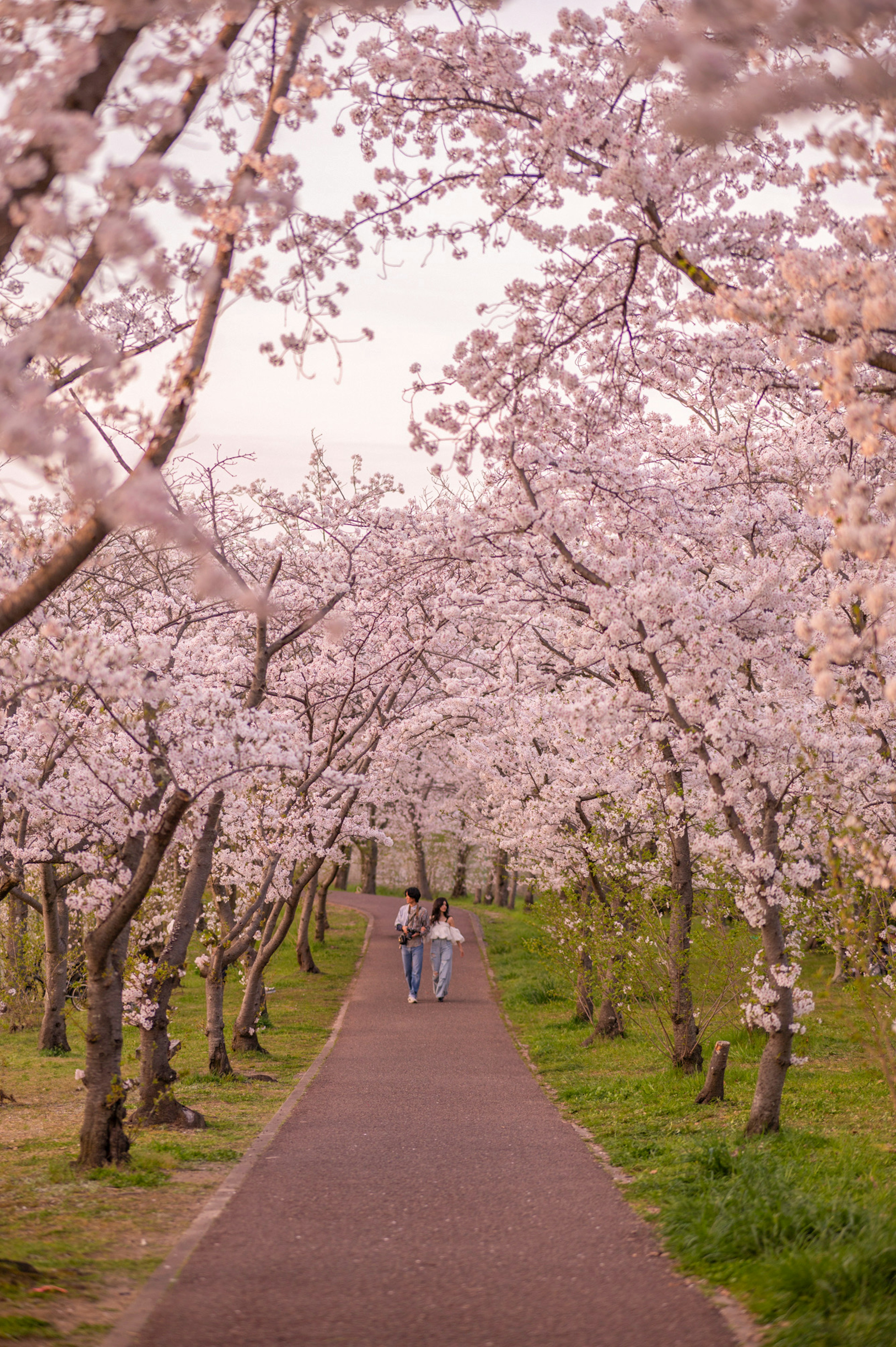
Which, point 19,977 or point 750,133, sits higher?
point 750,133

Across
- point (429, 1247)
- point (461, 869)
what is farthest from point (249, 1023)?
point (461, 869)

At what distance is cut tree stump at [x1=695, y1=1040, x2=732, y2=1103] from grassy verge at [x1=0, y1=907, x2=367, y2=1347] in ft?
13.3

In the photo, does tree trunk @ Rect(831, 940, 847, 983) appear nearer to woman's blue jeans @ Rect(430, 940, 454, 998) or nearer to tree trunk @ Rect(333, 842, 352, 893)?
woman's blue jeans @ Rect(430, 940, 454, 998)

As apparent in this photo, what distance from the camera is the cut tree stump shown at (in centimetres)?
1005

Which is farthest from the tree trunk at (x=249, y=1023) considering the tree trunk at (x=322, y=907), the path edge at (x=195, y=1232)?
the tree trunk at (x=322, y=907)

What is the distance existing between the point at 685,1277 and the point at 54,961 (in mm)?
12317

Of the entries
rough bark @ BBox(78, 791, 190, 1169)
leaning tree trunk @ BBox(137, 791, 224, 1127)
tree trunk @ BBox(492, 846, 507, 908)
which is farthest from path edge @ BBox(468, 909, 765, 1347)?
tree trunk @ BBox(492, 846, 507, 908)

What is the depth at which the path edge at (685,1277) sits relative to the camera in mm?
4430

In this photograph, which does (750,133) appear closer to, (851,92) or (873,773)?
(851,92)

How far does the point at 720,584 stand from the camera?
402 inches

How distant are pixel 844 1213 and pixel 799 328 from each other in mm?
4272

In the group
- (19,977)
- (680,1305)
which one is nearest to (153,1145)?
(680,1305)

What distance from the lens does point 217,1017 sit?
1299 centimetres

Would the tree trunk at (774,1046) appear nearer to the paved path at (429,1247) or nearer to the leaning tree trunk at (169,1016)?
the paved path at (429,1247)
